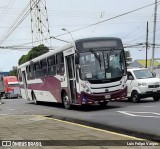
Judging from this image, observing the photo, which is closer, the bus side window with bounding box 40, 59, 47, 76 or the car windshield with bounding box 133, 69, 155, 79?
the car windshield with bounding box 133, 69, 155, 79

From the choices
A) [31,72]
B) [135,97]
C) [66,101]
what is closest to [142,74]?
[135,97]

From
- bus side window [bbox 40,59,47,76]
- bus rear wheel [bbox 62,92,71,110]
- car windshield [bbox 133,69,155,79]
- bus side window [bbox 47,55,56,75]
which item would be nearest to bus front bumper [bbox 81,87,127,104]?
bus rear wheel [bbox 62,92,71,110]

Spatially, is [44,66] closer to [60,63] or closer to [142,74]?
[60,63]

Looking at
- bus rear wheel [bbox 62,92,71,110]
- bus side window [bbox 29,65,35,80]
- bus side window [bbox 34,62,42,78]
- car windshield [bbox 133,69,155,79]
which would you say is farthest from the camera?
bus side window [bbox 29,65,35,80]

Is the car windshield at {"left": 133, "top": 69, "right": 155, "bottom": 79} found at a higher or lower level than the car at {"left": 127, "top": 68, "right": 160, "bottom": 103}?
higher

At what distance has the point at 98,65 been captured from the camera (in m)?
17.9

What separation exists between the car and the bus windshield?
3.31 metres

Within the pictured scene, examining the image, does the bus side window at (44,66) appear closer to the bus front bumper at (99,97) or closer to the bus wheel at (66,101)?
the bus wheel at (66,101)

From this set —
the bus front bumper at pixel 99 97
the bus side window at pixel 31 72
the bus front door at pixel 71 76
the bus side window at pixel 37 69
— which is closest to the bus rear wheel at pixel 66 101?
the bus front door at pixel 71 76

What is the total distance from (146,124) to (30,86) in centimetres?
1747

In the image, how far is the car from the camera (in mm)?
21281

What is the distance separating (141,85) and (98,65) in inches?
173

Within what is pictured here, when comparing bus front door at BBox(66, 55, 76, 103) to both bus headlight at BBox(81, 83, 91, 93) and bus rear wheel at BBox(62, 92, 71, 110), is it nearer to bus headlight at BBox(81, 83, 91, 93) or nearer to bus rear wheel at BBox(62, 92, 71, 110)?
bus rear wheel at BBox(62, 92, 71, 110)

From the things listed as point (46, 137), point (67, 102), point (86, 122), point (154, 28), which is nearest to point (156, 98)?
point (67, 102)
